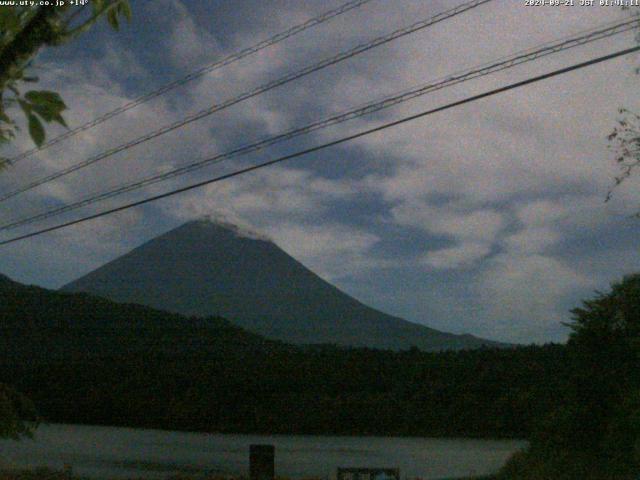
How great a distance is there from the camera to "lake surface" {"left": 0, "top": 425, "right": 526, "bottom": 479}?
61.2 ft

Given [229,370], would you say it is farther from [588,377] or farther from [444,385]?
[588,377]

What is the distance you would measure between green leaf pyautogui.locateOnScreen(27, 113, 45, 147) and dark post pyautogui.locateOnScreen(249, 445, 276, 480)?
34.3 feet

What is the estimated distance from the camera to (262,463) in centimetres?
1321

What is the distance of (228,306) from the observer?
125m

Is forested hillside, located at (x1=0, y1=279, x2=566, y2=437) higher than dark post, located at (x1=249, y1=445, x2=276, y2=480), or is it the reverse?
forested hillside, located at (x1=0, y1=279, x2=566, y2=437)

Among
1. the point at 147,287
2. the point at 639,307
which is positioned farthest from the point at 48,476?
the point at 147,287

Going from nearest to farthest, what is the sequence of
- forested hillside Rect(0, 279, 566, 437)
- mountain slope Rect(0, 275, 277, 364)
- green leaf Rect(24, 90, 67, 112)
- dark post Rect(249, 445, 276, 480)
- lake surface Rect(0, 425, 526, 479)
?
1. green leaf Rect(24, 90, 67, 112)
2. dark post Rect(249, 445, 276, 480)
3. lake surface Rect(0, 425, 526, 479)
4. forested hillside Rect(0, 279, 566, 437)
5. mountain slope Rect(0, 275, 277, 364)

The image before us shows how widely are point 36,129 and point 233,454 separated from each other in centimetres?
2268

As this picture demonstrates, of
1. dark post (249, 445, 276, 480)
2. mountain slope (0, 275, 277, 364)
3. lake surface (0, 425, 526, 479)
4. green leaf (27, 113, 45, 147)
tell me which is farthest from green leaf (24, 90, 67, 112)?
mountain slope (0, 275, 277, 364)

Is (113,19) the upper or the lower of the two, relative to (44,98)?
upper

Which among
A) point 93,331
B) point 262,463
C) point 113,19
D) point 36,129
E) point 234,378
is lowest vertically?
point 262,463

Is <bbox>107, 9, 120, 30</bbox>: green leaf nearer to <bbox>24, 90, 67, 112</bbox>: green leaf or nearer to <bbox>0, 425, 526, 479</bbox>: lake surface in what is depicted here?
<bbox>24, 90, 67, 112</bbox>: green leaf

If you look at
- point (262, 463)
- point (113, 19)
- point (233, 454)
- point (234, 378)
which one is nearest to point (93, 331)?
point (234, 378)

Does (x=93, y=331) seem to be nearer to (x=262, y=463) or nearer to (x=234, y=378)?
(x=234, y=378)
